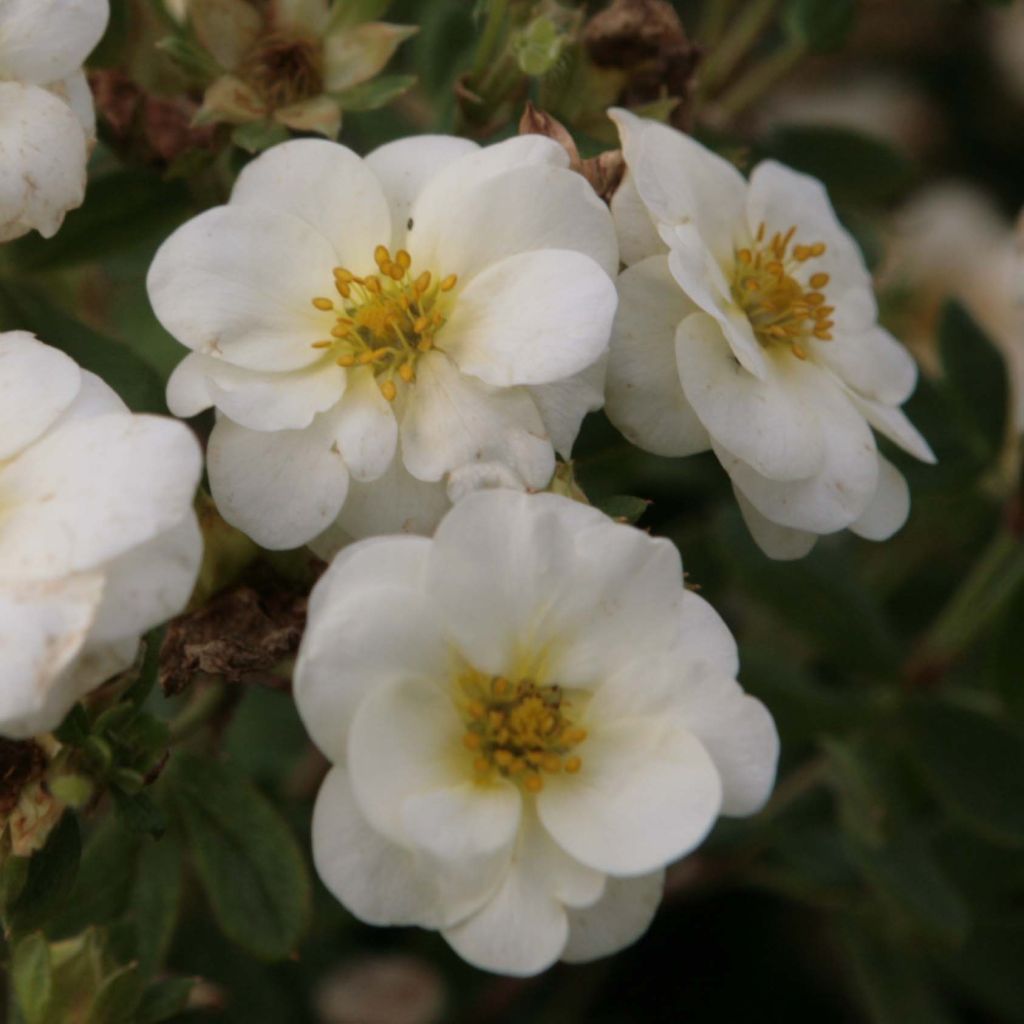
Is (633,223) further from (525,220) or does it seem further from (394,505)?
(394,505)

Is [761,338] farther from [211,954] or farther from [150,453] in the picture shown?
[211,954]

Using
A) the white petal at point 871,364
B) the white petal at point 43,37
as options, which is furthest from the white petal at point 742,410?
the white petal at point 43,37

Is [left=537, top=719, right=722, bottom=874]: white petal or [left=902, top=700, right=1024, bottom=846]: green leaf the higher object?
[left=537, top=719, right=722, bottom=874]: white petal

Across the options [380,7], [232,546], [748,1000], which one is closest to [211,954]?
[748,1000]

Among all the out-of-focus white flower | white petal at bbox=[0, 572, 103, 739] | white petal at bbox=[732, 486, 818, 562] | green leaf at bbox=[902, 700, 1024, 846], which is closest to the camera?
white petal at bbox=[0, 572, 103, 739]

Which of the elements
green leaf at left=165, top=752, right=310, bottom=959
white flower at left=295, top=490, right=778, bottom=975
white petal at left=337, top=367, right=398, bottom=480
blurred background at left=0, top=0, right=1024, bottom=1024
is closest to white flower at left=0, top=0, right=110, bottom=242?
blurred background at left=0, top=0, right=1024, bottom=1024

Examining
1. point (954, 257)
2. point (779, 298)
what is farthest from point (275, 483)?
point (954, 257)

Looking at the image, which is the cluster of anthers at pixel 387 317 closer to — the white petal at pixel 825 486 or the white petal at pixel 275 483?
the white petal at pixel 275 483

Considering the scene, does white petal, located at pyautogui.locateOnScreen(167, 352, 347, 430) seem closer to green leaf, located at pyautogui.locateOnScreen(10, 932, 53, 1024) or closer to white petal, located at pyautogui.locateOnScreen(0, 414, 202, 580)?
white petal, located at pyautogui.locateOnScreen(0, 414, 202, 580)
